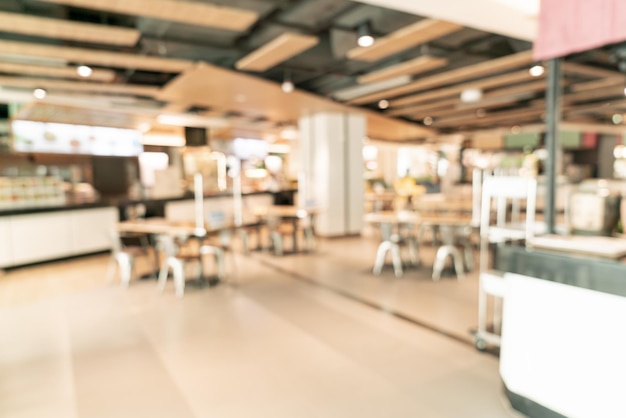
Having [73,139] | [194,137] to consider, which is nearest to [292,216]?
[194,137]

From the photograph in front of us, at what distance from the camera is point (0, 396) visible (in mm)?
2789

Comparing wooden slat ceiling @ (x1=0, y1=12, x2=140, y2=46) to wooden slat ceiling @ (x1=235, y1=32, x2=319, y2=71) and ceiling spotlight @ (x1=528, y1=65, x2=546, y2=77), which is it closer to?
wooden slat ceiling @ (x1=235, y1=32, x2=319, y2=71)

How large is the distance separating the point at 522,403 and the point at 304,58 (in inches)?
206

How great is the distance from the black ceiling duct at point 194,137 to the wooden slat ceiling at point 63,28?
6.81 m

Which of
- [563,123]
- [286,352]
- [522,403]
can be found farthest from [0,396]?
[563,123]

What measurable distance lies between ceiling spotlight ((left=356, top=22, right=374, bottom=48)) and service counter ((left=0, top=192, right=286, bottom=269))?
4.42 m

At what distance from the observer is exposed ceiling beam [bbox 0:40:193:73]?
4719 mm

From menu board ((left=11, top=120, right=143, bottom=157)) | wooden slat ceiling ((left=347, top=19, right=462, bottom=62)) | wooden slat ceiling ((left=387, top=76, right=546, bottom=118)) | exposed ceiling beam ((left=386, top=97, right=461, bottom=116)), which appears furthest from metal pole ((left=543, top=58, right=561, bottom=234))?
menu board ((left=11, top=120, right=143, bottom=157))

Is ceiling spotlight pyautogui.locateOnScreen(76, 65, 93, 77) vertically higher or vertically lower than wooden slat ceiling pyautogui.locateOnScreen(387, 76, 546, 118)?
lower

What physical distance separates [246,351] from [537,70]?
568 centimetres

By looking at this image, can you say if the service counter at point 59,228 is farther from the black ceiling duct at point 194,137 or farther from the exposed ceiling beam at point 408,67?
the exposed ceiling beam at point 408,67

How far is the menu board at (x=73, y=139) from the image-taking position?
9117mm

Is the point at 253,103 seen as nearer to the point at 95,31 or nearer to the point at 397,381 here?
the point at 95,31

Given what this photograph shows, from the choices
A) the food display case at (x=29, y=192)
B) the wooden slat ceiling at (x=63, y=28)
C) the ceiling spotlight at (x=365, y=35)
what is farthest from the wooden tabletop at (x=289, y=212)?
the wooden slat ceiling at (x=63, y=28)
